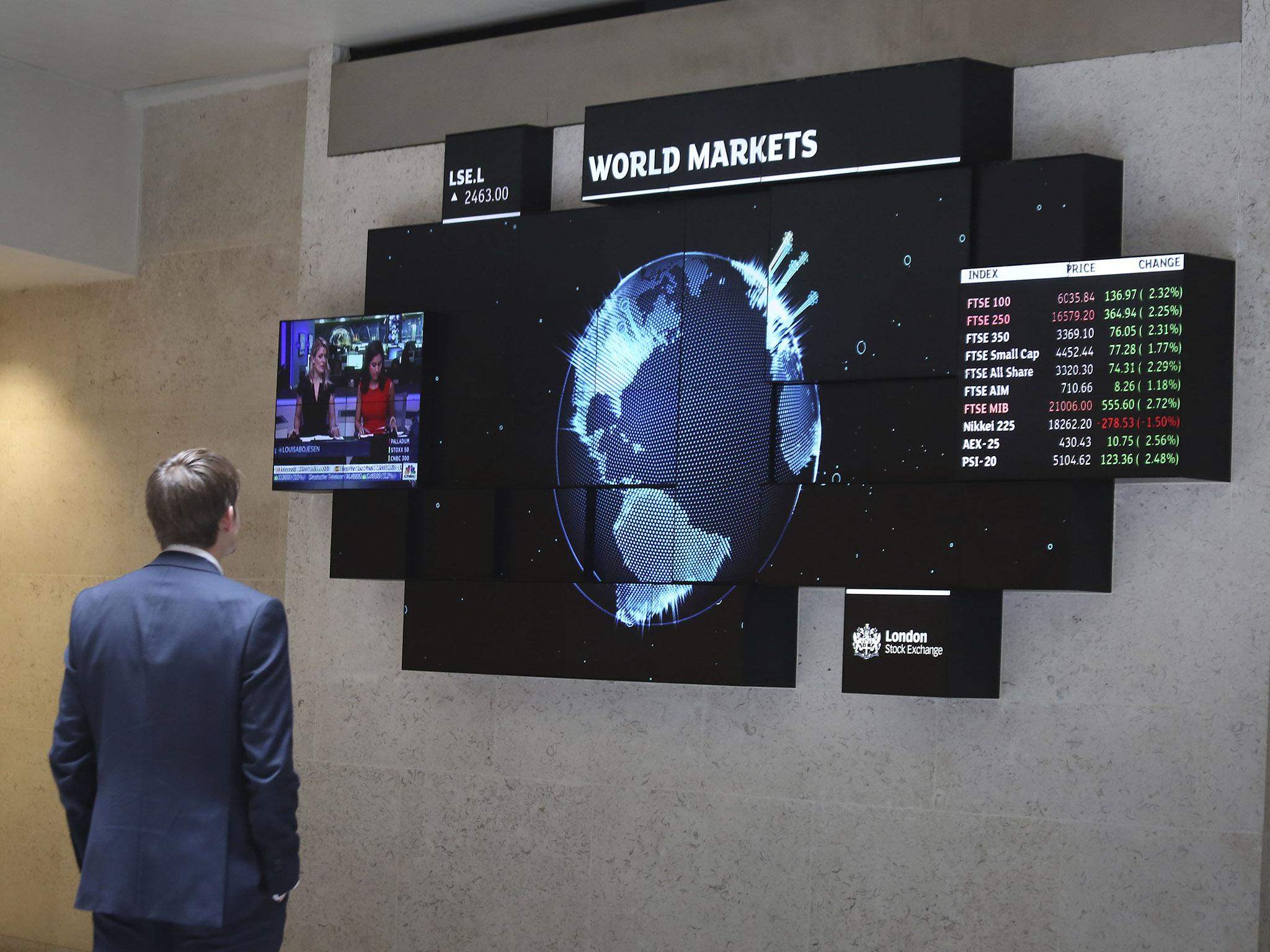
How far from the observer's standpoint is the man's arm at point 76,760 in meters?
2.90

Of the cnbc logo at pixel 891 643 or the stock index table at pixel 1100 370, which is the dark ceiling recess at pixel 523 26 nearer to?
the stock index table at pixel 1100 370

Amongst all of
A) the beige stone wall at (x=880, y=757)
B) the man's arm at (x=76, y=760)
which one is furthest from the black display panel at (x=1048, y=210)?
the man's arm at (x=76, y=760)

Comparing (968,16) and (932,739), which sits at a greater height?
(968,16)

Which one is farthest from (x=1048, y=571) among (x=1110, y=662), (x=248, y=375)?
(x=248, y=375)

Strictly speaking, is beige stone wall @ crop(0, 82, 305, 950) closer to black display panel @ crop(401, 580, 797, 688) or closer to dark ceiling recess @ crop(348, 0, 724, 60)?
dark ceiling recess @ crop(348, 0, 724, 60)

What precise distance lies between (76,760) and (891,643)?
2.10 metres

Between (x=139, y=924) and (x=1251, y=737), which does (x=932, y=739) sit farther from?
(x=139, y=924)

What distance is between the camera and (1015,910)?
13.0 feet

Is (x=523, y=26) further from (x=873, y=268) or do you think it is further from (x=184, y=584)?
(x=184, y=584)

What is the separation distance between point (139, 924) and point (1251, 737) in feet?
8.71

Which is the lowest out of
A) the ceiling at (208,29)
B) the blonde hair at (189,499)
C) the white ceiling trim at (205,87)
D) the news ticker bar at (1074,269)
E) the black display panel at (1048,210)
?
the blonde hair at (189,499)

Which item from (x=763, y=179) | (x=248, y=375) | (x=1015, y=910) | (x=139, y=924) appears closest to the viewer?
(x=139, y=924)

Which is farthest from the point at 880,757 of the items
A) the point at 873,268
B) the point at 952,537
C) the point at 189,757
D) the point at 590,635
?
the point at 189,757

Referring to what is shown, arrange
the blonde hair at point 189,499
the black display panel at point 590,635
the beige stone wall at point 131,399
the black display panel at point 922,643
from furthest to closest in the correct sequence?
the beige stone wall at point 131,399 → the black display panel at point 590,635 → the black display panel at point 922,643 → the blonde hair at point 189,499
